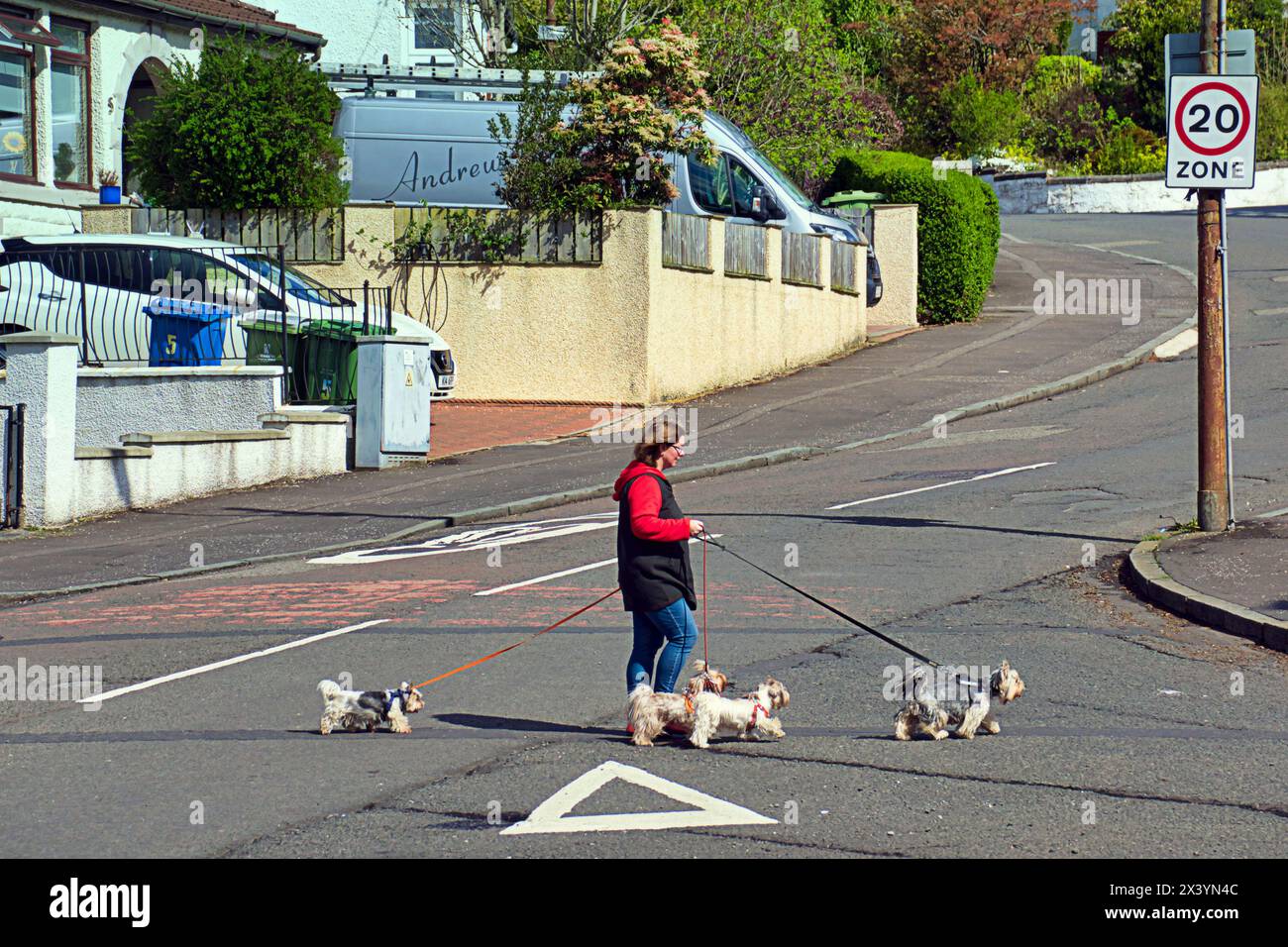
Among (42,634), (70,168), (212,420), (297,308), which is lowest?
(42,634)

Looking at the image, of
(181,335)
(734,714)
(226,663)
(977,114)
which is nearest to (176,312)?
(181,335)

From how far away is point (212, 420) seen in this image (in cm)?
1923

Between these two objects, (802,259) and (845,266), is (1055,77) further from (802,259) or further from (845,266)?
(802,259)

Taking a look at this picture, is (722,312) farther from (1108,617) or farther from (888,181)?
(1108,617)

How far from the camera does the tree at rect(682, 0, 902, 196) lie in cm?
3575

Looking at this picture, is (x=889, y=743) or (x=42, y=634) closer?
(x=889, y=743)

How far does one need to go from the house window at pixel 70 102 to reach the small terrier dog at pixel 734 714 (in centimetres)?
2262

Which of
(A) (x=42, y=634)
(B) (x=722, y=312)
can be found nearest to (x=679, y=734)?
A: (A) (x=42, y=634)

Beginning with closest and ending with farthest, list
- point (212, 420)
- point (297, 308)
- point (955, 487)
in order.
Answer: point (955, 487), point (212, 420), point (297, 308)

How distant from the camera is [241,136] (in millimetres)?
23984

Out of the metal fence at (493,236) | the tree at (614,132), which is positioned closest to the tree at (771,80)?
the tree at (614,132)

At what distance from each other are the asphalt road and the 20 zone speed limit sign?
10.1 feet

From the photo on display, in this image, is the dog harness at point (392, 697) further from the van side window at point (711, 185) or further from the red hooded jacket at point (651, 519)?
the van side window at point (711, 185)
